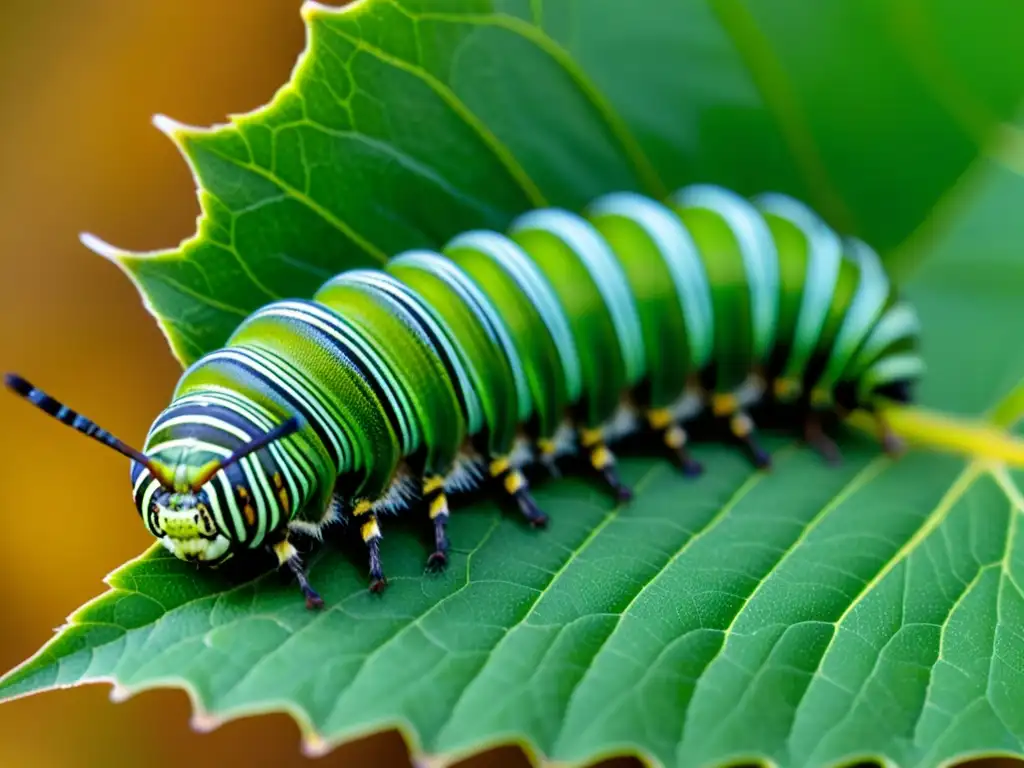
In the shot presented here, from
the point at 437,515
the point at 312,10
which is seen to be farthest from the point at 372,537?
the point at 312,10

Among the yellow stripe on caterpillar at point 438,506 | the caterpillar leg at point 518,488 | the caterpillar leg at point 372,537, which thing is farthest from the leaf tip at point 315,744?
the caterpillar leg at point 518,488

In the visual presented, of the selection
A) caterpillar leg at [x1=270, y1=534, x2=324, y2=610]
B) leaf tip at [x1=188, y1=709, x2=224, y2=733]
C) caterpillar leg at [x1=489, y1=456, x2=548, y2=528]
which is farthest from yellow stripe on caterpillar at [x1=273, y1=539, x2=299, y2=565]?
caterpillar leg at [x1=489, y1=456, x2=548, y2=528]

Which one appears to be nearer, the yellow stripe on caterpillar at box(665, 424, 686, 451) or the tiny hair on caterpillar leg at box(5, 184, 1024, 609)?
the tiny hair on caterpillar leg at box(5, 184, 1024, 609)

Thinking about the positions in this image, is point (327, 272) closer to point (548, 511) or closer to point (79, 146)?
point (548, 511)

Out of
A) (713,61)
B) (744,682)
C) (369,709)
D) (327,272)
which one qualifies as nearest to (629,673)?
(744,682)

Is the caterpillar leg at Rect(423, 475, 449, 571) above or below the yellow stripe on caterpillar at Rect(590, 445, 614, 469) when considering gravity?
above

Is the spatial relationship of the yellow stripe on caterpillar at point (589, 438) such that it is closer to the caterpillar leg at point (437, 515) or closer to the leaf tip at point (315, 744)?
the caterpillar leg at point (437, 515)

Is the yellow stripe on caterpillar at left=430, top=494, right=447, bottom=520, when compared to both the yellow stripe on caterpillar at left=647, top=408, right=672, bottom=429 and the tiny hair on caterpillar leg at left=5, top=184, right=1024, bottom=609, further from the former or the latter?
the yellow stripe on caterpillar at left=647, top=408, right=672, bottom=429

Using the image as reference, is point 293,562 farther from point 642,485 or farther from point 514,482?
point 642,485
